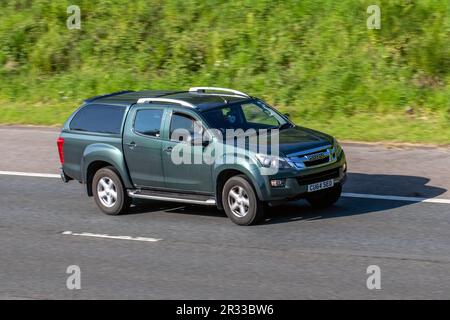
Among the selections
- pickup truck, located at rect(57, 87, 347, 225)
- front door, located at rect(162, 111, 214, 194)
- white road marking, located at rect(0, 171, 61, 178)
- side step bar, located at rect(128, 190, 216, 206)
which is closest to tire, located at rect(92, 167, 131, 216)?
pickup truck, located at rect(57, 87, 347, 225)

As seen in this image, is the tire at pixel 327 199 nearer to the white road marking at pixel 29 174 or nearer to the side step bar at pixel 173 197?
the side step bar at pixel 173 197

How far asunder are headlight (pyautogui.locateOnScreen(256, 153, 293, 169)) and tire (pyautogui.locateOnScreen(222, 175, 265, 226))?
14.6 inches

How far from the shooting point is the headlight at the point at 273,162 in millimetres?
12406

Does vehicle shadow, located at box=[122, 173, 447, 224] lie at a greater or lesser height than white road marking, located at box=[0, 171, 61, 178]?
greater

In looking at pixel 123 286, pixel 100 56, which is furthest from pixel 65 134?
pixel 100 56

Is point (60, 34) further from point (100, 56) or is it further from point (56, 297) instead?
point (56, 297)

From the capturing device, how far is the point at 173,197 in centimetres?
1345

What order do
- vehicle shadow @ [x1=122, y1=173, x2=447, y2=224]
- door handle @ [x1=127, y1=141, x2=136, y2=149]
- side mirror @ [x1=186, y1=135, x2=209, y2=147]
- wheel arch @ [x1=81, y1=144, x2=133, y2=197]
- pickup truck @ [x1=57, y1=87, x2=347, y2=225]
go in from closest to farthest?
pickup truck @ [x1=57, y1=87, x2=347, y2=225], side mirror @ [x1=186, y1=135, x2=209, y2=147], vehicle shadow @ [x1=122, y1=173, x2=447, y2=224], door handle @ [x1=127, y1=141, x2=136, y2=149], wheel arch @ [x1=81, y1=144, x2=133, y2=197]

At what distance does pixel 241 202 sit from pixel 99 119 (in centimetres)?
282

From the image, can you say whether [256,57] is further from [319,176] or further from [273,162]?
[273,162]

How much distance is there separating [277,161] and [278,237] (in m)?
1.02

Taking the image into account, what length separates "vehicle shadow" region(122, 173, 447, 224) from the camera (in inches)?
528

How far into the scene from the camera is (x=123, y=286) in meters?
10.4

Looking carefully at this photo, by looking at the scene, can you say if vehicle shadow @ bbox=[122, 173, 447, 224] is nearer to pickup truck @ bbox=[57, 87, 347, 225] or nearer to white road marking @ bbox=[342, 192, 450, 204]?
white road marking @ bbox=[342, 192, 450, 204]
